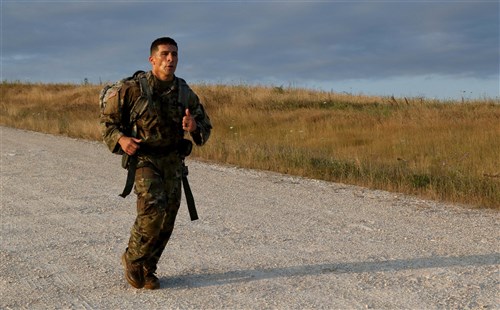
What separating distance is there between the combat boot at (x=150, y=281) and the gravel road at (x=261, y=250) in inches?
3.0

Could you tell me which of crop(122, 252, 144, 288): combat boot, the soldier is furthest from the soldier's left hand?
crop(122, 252, 144, 288): combat boot

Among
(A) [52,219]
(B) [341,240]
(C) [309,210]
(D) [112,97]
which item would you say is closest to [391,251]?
(B) [341,240]

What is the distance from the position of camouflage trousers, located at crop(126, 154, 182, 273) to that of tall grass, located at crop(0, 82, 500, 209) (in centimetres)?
502

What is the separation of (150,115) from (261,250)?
2120 mm

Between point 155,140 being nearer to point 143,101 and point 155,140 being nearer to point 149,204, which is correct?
point 143,101

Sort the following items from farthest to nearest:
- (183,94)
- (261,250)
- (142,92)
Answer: (261,250), (183,94), (142,92)

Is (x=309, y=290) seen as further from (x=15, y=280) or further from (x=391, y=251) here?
(x=15, y=280)

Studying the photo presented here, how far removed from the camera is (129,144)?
5195mm

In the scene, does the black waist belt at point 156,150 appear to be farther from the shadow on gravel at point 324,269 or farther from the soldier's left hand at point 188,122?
the shadow on gravel at point 324,269

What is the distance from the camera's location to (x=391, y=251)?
6812 mm

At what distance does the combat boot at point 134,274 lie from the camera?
5578 mm

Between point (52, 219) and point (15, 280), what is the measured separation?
257 cm

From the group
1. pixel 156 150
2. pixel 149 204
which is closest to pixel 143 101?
pixel 156 150

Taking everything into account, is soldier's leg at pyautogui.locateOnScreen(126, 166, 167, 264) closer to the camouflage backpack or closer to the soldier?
the soldier
